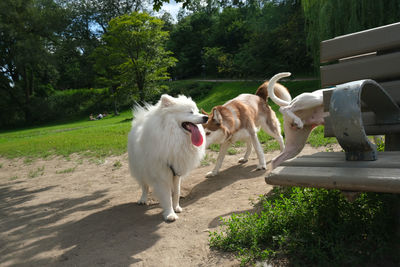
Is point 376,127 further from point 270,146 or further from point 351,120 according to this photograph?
point 270,146

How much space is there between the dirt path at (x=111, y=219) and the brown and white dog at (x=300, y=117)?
85 centimetres

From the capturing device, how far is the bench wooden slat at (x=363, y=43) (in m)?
2.21

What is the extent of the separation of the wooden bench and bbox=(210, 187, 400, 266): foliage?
54 centimetres

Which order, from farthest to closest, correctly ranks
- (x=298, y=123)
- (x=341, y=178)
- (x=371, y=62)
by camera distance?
(x=298, y=123) → (x=371, y=62) → (x=341, y=178)

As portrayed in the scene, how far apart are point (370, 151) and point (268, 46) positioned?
2525cm

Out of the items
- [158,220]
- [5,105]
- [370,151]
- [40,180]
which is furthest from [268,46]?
[5,105]

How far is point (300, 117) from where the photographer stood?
3.62m

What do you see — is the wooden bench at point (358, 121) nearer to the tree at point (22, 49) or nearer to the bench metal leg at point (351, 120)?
the bench metal leg at point (351, 120)

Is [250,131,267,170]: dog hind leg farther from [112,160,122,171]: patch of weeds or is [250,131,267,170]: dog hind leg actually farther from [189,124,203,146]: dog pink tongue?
[112,160,122,171]: patch of weeds

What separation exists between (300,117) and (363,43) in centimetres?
138

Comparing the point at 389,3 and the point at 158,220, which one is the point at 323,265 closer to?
the point at 158,220

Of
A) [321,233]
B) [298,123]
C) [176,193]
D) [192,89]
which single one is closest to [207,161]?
[176,193]

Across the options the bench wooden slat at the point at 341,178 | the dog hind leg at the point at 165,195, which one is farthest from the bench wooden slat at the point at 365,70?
the dog hind leg at the point at 165,195

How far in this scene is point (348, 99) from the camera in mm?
1465
